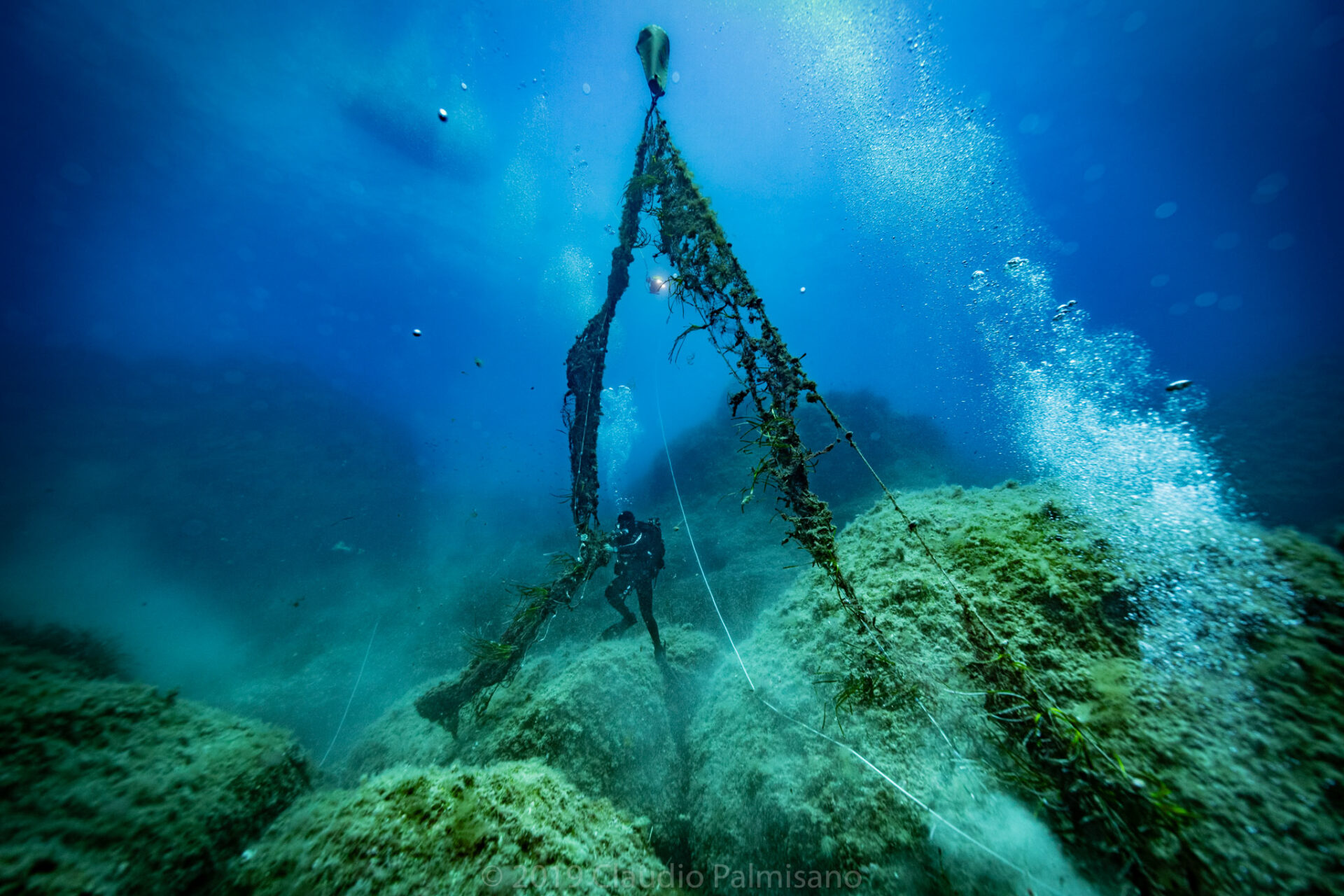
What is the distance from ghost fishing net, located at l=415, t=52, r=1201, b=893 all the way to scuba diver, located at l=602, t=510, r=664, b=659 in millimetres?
930

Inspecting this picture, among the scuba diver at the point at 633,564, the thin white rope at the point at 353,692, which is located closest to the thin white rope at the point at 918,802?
the scuba diver at the point at 633,564

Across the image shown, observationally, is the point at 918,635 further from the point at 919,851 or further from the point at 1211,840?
the point at 1211,840

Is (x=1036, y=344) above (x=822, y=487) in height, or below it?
above

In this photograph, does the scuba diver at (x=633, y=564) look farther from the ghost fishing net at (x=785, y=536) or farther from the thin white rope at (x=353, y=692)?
the thin white rope at (x=353, y=692)

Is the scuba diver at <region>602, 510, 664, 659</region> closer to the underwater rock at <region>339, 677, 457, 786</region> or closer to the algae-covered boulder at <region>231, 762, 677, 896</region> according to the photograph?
the underwater rock at <region>339, 677, 457, 786</region>

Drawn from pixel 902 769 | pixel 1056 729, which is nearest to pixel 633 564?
pixel 902 769

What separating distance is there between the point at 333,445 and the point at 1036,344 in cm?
4629

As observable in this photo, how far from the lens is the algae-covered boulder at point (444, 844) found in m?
1.87

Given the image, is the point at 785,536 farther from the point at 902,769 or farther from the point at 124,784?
the point at 124,784

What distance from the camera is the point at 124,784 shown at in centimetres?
271

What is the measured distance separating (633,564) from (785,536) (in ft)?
11.6

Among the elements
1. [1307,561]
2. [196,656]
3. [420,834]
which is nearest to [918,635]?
[1307,561]

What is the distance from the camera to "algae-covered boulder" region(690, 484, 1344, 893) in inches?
70.8

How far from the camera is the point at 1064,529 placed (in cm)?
335
